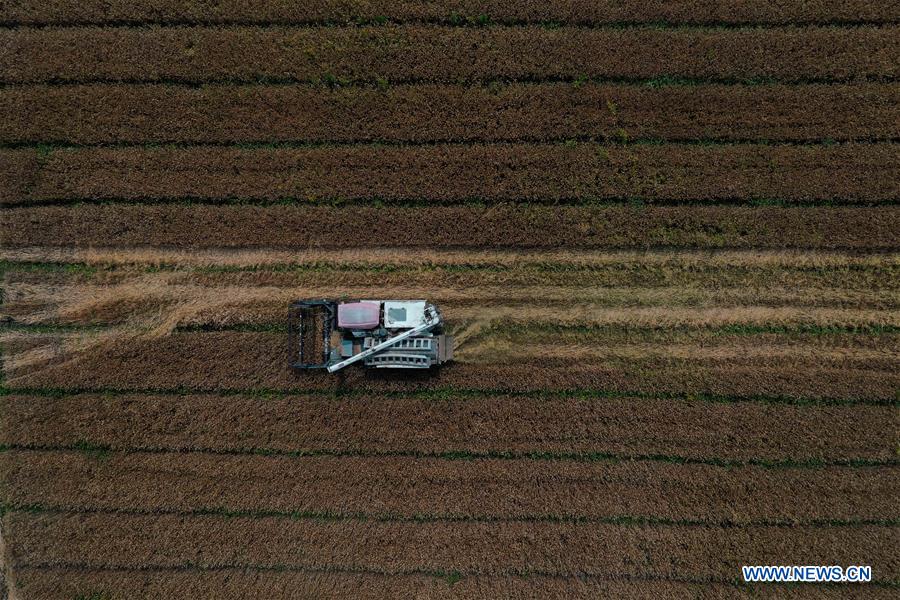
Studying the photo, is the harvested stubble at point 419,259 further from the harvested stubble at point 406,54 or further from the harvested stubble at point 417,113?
the harvested stubble at point 406,54

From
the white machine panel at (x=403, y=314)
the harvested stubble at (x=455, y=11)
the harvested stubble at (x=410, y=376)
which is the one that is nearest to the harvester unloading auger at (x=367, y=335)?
the white machine panel at (x=403, y=314)

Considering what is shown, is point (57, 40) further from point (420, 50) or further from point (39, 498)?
point (39, 498)

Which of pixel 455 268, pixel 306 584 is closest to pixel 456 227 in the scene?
pixel 455 268

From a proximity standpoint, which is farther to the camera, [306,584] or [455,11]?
[455,11]

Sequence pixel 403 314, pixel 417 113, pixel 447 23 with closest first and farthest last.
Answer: pixel 403 314, pixel 417 113, pixel 447 23

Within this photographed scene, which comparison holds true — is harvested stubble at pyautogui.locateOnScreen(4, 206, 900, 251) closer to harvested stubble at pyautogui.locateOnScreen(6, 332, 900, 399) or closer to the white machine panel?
the white machine panel

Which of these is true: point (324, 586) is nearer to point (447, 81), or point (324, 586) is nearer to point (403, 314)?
point (403, 314)
